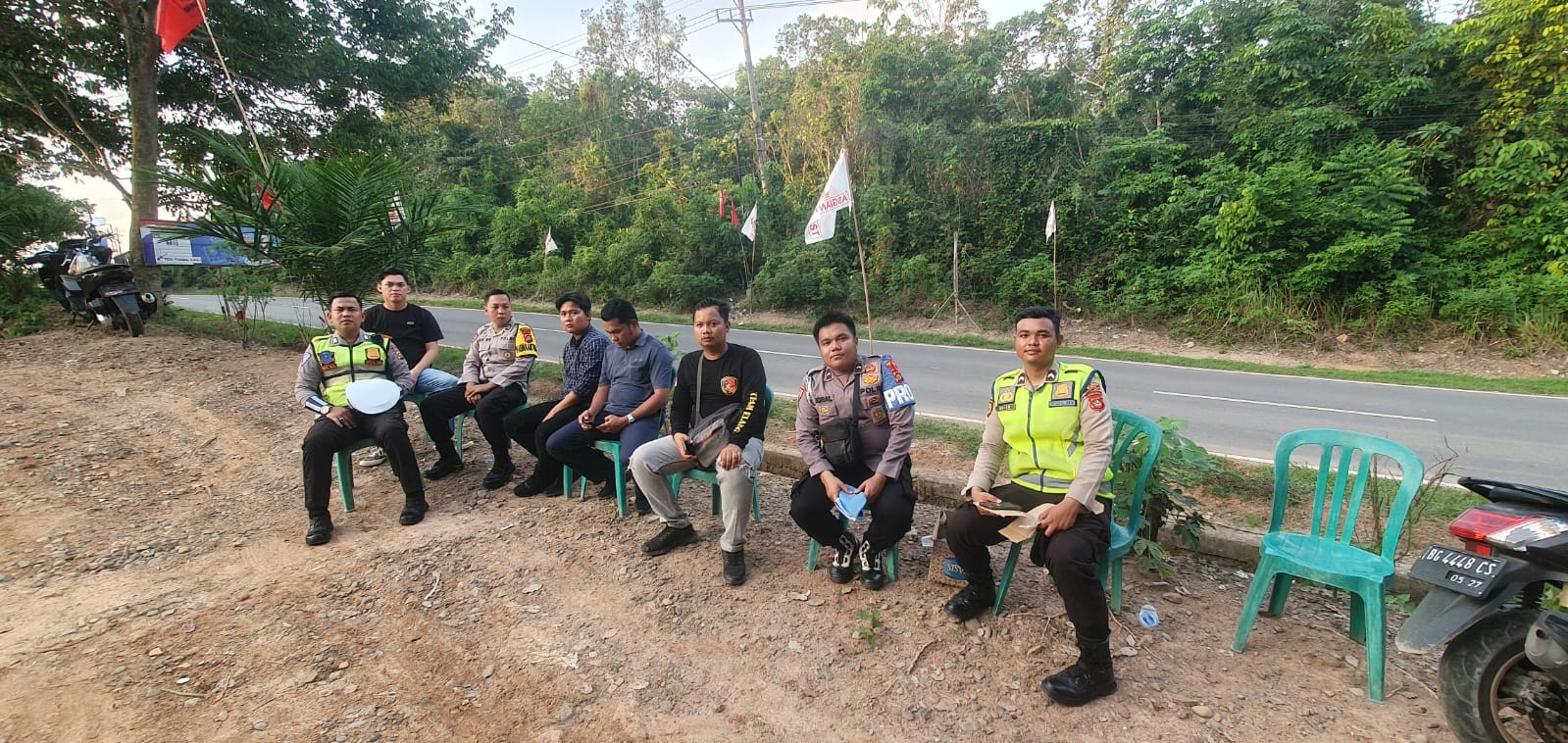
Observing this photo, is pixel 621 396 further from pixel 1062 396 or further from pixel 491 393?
pixel 1062 396

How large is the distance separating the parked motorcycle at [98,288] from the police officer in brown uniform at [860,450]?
876cm

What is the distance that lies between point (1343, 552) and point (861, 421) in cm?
183

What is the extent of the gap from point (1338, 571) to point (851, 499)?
167 centimetres

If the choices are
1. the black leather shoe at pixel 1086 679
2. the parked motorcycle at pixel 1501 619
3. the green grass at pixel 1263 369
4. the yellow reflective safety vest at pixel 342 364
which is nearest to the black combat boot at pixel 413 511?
the yellow reflective safety vest at pixel 342 364

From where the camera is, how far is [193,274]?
3152 centimetres

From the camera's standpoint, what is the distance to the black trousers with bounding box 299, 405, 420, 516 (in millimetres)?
3553

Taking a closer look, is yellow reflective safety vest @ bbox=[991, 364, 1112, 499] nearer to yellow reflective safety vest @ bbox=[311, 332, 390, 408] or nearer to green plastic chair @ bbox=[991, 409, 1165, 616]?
green plastic chair @ bbox=[991, 409, 1165, 616]

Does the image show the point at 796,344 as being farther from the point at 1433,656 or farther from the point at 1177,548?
the point at 1433,656

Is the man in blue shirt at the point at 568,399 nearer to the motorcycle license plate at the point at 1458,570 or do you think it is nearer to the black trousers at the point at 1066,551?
the black trousers at the point at 1066,551

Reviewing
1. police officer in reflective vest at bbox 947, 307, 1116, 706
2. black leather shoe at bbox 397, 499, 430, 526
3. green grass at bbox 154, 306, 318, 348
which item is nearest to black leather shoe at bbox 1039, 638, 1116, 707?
police officer in reflective vest at bbox 947, 307, 1116, 706

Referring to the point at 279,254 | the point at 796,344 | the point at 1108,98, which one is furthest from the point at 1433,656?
the point at 1108,98

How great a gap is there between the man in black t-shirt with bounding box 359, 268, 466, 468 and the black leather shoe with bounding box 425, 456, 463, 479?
1.79ft

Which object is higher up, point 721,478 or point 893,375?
point 893,375

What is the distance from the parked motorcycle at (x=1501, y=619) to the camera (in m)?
1.78
